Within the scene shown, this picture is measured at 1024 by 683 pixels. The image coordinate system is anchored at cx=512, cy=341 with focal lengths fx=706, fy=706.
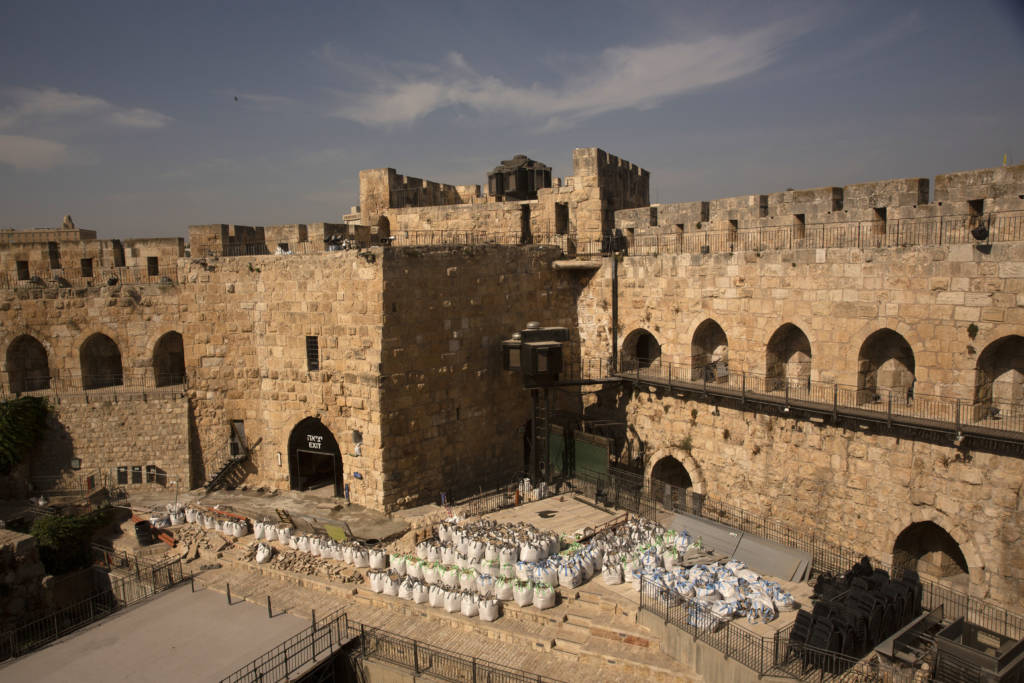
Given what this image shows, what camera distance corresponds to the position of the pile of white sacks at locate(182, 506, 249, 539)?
47.7 feet

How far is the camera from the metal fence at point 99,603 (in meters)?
13.4

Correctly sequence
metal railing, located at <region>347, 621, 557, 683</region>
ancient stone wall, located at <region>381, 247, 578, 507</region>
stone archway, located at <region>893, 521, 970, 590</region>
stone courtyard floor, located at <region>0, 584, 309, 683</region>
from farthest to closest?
ancient stone wall, located at <region>381, 247, 578, 507</region> → stone archway, located at <region>893, 521, 970, 590</region> → stone courtyard floor, located at <region>0, 584, 309, 683</region> → metal railing, located at <region>347, 621, 557, 683</region>

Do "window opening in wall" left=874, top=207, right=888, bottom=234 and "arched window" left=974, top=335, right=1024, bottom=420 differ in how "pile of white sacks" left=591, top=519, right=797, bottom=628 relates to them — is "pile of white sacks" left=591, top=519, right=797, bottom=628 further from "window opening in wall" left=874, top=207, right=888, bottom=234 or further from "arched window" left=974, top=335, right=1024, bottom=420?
"window opening in wall" left=874, top=207, right=888, bottom=234

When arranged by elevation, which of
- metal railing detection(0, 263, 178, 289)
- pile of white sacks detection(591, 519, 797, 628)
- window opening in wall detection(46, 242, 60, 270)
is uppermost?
window opening in wall detection(46, 242, 60, 270)

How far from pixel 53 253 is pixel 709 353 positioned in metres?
17.7

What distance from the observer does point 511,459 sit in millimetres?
16828

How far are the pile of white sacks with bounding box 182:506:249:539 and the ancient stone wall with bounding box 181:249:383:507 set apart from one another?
1592 mm

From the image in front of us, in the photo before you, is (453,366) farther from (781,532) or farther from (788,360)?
(781,532)

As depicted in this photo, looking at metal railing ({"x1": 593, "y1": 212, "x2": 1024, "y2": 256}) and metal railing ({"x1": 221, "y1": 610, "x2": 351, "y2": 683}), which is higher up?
metal railing ({"x1": 593, "y1": 212, "x2": 1024, "y2": 256})

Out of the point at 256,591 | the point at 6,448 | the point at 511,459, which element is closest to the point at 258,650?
the point at 256,591

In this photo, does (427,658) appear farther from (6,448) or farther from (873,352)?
(6,448)

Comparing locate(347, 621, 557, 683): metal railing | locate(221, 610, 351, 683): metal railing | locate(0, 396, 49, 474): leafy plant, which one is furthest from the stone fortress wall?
locate(347, 621, 557, 683): metal railing

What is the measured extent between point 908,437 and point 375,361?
9.76 meters

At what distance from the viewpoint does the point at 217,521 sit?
48.9 ft
